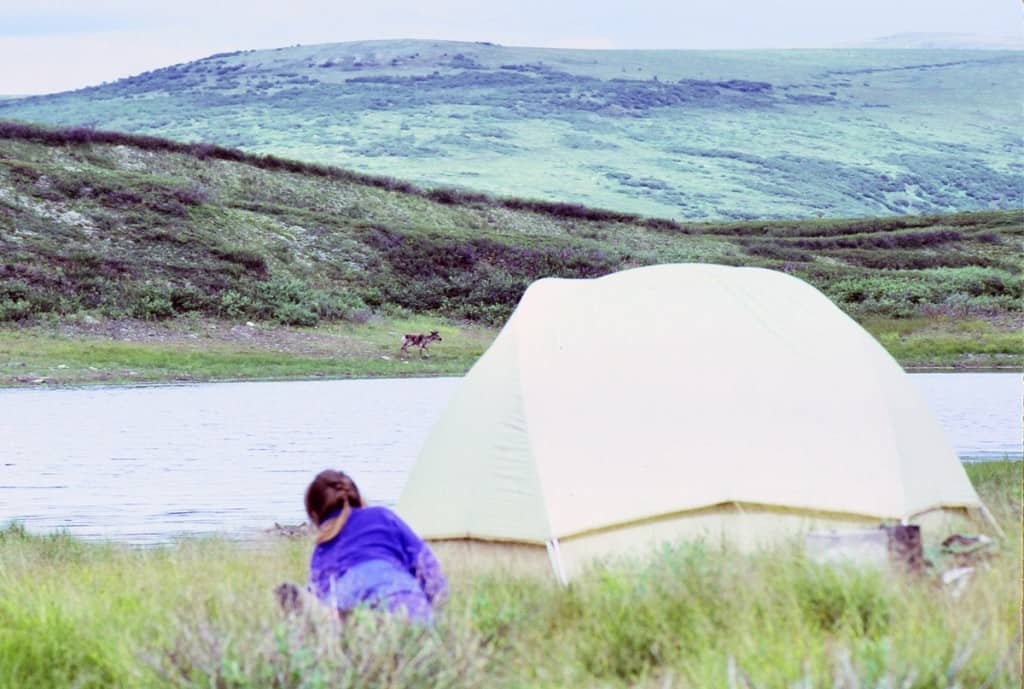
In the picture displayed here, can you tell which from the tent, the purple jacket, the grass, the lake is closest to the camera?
the purple jacket

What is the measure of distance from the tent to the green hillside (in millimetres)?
24646

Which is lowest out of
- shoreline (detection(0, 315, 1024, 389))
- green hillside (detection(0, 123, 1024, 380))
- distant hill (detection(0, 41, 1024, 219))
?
shoreline (detection(0, 315, 1024, 389))

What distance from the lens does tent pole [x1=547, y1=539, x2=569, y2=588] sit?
8703mm

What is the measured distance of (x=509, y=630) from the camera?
691cm

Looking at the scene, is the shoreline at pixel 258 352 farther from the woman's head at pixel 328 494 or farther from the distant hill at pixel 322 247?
the woman's head at pixel 328 494

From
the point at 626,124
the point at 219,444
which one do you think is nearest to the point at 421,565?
the point at 219,444

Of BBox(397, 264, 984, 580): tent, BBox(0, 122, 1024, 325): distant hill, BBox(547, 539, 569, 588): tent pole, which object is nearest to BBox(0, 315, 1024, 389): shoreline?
BBox(0, 122, 1024, 325): distant hill

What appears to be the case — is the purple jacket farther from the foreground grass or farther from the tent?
the tent

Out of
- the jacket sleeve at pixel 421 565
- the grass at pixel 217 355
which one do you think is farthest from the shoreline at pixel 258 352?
the jacket sleeve at pixel 421 565

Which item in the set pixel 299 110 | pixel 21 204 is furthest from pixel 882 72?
pixel 21 204

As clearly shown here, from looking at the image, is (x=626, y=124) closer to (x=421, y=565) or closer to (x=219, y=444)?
(x=219, y=444)

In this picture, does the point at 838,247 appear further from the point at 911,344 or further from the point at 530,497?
the point at 530,497

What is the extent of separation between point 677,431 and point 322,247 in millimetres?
41635

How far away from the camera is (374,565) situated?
709 cm
